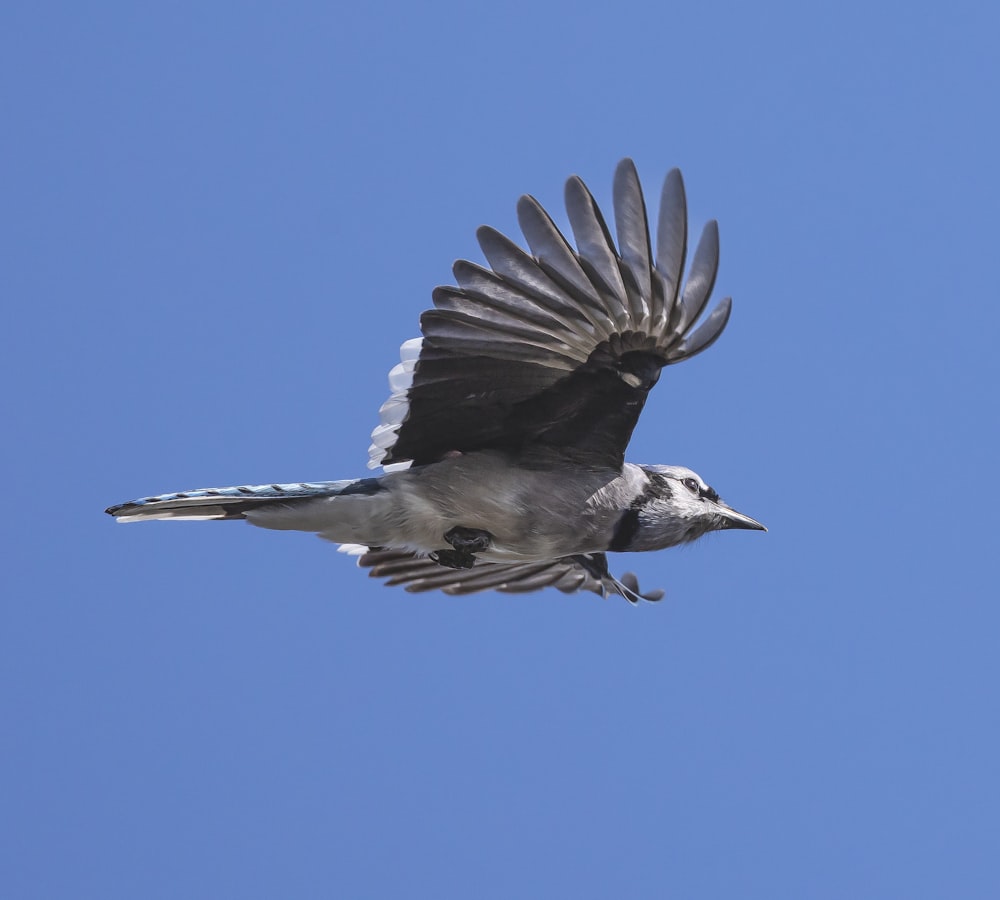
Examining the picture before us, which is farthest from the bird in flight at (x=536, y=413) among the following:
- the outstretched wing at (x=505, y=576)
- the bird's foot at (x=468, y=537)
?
the outstretched wing at (x=505, y=576)

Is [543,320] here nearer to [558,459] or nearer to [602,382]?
[602,382]

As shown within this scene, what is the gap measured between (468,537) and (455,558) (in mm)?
278

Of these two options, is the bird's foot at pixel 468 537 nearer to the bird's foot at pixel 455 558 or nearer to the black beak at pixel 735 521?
the bird's foot at pixel 455 558

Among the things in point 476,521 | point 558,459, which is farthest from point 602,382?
point 476,521

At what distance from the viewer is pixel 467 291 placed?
20.0 feet

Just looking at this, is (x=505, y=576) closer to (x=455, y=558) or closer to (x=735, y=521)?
(x=455, y=558)

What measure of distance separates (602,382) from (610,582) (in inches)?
90.0

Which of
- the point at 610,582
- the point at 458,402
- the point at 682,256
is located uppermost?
the point at 682,256

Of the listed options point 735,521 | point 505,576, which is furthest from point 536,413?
point 505,576

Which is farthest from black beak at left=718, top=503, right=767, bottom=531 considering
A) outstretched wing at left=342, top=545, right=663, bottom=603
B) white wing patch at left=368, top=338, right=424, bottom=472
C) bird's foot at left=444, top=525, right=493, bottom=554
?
white wing patch at left=368, top=338, right=424, bottom=472

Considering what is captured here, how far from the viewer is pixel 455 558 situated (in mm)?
7441

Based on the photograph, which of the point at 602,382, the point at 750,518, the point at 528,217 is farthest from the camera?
the point at 750,518

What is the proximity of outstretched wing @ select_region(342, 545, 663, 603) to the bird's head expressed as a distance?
1.01m

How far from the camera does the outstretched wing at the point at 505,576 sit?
851 cm
